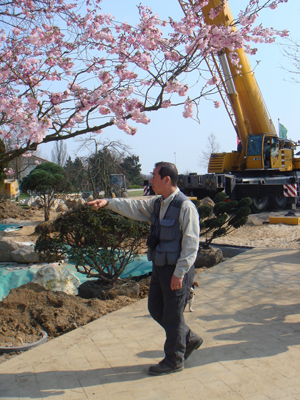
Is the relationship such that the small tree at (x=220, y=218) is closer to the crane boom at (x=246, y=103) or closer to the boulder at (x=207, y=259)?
the boulder at (x=207, y=259)

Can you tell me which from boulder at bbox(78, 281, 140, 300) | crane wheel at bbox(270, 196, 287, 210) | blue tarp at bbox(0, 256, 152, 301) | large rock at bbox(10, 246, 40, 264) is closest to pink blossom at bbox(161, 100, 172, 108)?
boulder at bbox(78, 281, 140, 300)

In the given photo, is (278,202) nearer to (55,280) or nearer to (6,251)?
(6,251)

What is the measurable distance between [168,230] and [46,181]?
1398 centimetres

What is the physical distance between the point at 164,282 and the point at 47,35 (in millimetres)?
5161

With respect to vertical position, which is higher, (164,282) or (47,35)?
(47,35)

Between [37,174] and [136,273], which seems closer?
[136,273]

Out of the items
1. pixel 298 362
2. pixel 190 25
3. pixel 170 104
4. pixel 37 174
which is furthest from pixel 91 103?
pixel 37 174

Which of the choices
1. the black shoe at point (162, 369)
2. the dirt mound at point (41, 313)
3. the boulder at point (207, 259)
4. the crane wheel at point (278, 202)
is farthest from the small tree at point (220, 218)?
the crane wheel at point (278, 202)

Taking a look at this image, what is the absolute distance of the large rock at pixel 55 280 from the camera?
6172 millimetres

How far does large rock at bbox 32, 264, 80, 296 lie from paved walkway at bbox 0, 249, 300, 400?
69.9 inches

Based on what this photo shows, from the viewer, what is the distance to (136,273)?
26.0 feet

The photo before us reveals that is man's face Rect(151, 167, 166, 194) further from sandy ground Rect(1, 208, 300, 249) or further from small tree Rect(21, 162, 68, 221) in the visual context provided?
small tree Rect(21, 162, 68, 221)

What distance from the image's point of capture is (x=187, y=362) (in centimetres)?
333

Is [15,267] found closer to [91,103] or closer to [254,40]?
[91,103]
